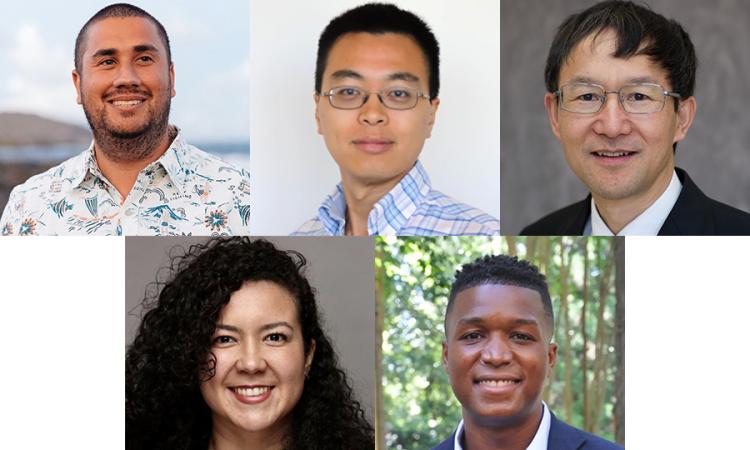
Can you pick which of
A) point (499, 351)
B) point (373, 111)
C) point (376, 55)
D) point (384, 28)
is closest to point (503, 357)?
point (499, 351)

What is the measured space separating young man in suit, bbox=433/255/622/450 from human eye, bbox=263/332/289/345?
0.84 m

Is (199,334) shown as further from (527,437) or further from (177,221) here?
(527,437)

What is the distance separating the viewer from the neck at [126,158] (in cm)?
709

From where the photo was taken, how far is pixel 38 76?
7066 millimetres

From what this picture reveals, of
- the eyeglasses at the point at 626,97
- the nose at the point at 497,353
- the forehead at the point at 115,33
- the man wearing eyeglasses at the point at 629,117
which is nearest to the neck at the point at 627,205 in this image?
the man wearing eyeglasses at the point at 629,117

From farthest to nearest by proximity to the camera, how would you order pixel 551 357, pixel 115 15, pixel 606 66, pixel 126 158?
pixel 551 357 → pixel 126 158 → pixel 115 15 → pixel 606 66

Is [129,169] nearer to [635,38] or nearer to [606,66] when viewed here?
[606,66]

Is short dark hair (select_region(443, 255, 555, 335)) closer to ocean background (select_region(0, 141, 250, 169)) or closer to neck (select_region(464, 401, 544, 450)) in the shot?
neck (select_region(464, 401, 544, 450))

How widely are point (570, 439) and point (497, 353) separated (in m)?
0.57

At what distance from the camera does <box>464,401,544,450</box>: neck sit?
23.5ft

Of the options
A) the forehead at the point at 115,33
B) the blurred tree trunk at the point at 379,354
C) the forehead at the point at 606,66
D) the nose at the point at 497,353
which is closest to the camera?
the forehead at the point at 606,66

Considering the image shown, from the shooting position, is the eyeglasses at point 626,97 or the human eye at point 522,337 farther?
the human eye at point 522,337

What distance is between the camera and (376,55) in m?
6.93

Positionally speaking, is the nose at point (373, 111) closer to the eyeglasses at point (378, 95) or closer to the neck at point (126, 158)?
the eyeglasses at point (378, 95)
